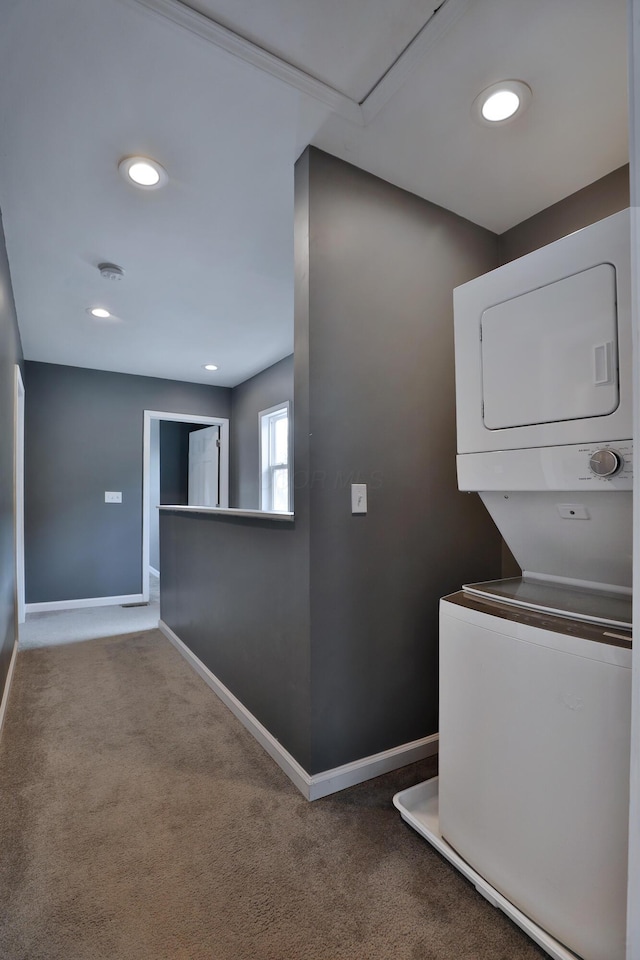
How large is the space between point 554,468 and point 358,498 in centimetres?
72

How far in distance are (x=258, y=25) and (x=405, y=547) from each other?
5.65ft

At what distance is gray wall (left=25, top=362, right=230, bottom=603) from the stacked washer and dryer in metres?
4.17

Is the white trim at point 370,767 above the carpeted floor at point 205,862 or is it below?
above

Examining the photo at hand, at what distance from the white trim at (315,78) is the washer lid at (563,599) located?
1576mm

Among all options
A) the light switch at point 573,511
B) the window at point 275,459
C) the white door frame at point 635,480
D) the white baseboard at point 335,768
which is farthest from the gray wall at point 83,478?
the white door frame at point 635,480

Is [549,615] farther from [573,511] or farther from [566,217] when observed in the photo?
[566,217]

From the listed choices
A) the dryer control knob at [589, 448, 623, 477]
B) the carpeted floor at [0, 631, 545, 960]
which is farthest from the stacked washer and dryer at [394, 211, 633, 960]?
the carpeted floor at [0, 631, 545, 960]

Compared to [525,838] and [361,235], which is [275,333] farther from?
[525,838]

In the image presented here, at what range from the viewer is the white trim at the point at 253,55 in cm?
125

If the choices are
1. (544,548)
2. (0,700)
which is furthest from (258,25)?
(0,700)

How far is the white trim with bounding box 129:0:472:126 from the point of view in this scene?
1248 mm

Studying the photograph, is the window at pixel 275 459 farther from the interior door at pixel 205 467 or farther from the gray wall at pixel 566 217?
the gray wall at pixel 566 217

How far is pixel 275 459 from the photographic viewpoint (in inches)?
195

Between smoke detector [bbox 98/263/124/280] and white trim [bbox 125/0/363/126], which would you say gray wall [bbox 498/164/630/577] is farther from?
smoke detector [bbox 98/263/124/280]
